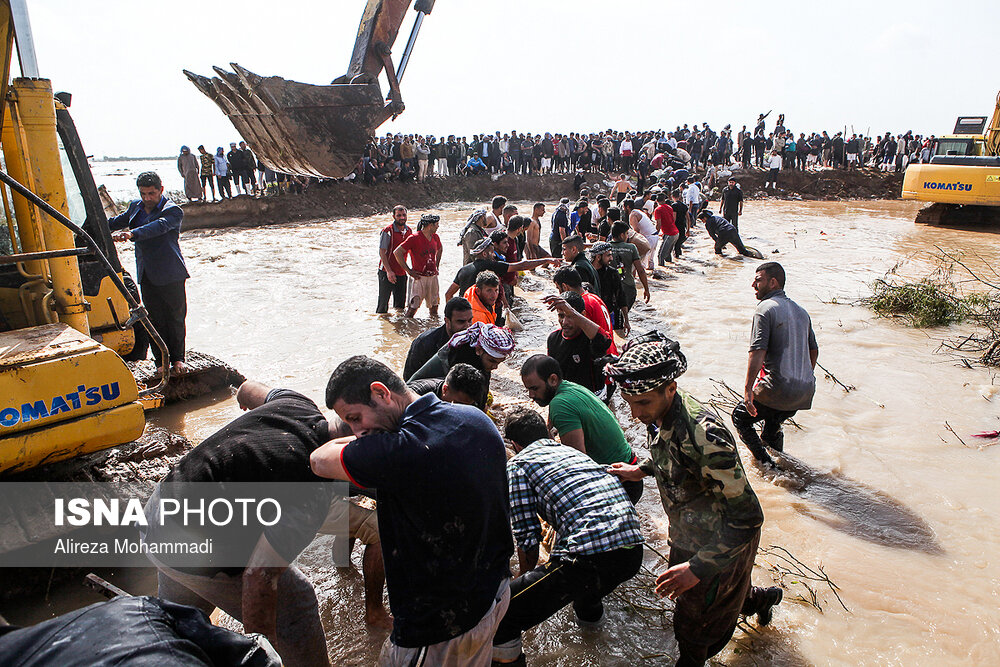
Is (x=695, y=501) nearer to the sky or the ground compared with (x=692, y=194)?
nearer to the ground

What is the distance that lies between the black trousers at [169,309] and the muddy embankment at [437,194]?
561 inches

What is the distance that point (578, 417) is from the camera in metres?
3.52

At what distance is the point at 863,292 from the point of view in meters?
11.2

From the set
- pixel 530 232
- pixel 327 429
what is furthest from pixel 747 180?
pixel 327 429

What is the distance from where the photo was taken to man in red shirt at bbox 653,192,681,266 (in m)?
12.7

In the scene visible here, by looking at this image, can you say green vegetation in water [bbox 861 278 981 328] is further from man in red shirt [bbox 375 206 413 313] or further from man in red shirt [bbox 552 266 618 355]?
man in red shirt [bbox 375 206 413 313]

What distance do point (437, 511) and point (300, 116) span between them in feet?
17.5

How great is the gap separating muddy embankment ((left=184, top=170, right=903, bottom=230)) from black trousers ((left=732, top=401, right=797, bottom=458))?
58.6 feet

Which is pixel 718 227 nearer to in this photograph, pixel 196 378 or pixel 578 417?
pixel 196 378

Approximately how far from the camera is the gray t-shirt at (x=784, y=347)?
4.54m

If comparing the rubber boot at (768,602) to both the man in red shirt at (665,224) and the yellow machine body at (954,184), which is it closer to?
the man in red shirt at (665,224)

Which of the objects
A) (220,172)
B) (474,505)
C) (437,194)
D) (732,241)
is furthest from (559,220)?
(437,194)

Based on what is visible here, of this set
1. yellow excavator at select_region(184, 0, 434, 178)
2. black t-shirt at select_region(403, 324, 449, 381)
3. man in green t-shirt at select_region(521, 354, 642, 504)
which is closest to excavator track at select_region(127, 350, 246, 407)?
yellow excavator at select_region(184, 0, 434, 178)

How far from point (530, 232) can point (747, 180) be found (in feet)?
65.6
